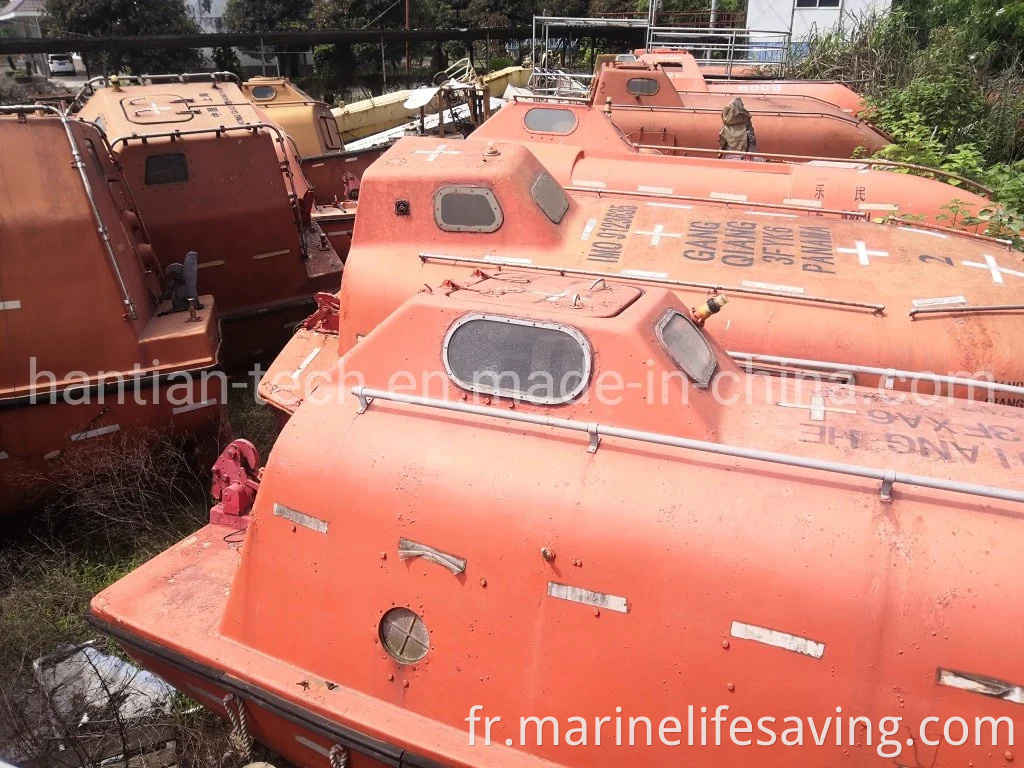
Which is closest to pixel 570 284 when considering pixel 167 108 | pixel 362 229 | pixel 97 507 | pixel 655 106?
pixel 362 229

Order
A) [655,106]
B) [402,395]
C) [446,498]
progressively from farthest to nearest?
[655,106]
[402,395]
[446,498]

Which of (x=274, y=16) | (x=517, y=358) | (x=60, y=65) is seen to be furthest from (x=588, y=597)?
(x=60, y=65)

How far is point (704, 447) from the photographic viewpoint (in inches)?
108

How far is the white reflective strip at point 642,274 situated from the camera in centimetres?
510

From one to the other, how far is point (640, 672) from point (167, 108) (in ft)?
26.3

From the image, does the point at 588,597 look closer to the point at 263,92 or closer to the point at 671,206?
the point at 671,206

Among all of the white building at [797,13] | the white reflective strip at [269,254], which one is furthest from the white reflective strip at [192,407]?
the white building at [797,13]

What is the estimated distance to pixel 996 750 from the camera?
2383 millimetres

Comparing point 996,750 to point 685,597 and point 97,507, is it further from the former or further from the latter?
point 97,507

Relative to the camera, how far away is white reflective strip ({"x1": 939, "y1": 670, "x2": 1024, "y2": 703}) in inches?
93.0

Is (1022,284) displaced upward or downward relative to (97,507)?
upward

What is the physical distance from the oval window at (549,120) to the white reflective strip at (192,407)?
15.6 feet

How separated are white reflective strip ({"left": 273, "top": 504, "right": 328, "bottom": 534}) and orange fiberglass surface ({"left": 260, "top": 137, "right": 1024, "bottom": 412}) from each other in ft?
6.54

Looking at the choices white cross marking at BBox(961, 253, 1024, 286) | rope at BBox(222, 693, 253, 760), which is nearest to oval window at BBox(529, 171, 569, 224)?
white cross marking at BBox(961, 253, 1024, 286)
